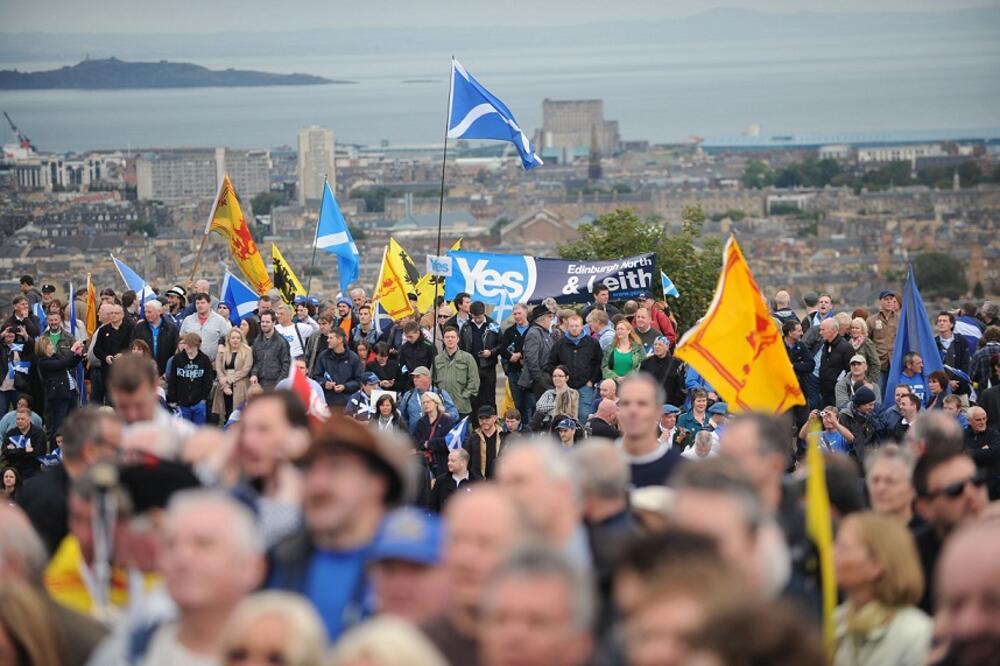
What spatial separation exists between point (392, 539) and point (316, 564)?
28 centimetres

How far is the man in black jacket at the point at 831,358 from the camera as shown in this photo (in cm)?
1305

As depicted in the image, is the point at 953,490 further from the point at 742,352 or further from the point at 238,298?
the point at 238,298

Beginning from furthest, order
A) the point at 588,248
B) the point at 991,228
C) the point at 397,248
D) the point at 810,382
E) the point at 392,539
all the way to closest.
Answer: the point at 991,228 → the point at 588,248 → the point at 397,248 → the point at 810,382 → the point at 392,539

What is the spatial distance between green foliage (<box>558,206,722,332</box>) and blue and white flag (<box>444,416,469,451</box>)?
24.7m

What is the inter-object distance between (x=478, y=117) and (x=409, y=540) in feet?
41.1

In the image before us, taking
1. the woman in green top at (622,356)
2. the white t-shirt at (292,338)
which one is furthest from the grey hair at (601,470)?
the white t-shirt at (292,338)

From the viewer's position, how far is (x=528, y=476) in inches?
193

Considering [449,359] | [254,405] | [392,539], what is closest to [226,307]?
[449,359]

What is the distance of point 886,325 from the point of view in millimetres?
14461

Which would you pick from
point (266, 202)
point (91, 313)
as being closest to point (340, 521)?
point (91, 313)

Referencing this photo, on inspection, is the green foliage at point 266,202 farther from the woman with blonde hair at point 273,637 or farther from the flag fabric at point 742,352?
the woman with blonde hair at point 273,637

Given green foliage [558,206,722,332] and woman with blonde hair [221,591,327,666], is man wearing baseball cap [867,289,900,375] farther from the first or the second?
green foliage [558,206,722,332]

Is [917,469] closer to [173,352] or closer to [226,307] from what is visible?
[173,352]

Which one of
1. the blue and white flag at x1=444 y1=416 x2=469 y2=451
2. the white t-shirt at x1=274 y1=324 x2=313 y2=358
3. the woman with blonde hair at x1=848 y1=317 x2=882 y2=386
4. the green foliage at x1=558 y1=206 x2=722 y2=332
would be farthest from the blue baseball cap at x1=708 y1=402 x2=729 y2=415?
the green foliage at x1=558 y1=206 x2=722 y2=332
